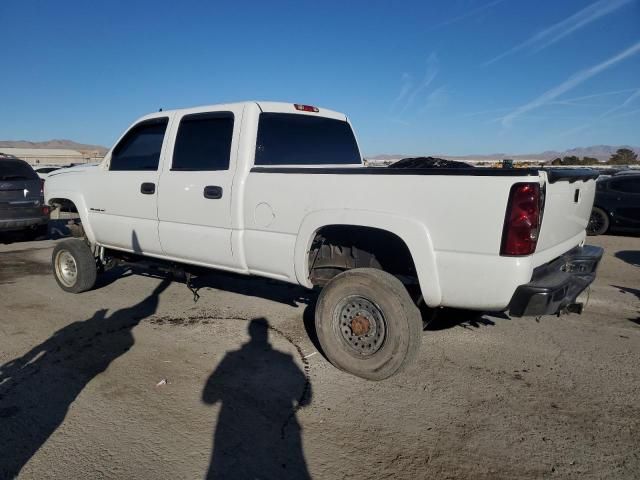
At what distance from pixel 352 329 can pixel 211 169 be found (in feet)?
6.56

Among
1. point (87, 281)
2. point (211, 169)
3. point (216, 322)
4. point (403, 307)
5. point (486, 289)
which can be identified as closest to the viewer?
point (486, 289)

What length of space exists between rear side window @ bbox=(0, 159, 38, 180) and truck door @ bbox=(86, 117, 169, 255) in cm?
488

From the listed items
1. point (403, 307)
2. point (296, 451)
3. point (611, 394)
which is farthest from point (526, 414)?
point (296, 451)

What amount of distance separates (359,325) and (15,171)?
346 inches

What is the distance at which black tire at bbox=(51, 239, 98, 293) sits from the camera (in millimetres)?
5785

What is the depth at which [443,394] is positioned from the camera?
339 centimetres

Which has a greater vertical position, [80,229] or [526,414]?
[80,229]

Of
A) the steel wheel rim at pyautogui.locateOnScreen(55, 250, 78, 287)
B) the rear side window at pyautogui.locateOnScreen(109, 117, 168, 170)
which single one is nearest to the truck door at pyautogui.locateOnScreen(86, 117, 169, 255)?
the rear side window at pyautogui.locateOnScreen(109, 117, 168, 170)

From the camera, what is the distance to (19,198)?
360 inches

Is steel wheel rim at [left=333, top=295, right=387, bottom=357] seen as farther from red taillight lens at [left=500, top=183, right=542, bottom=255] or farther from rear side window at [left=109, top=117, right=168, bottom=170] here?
rear side window at [left=109, top=117, right=168, bottom=170]

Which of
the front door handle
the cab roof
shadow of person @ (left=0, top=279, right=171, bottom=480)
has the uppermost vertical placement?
the cab roof

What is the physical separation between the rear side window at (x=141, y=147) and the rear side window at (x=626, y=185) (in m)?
10.8

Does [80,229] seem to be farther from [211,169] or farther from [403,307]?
[403,307]

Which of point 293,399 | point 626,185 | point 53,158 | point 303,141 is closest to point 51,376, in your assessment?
point 293,399
